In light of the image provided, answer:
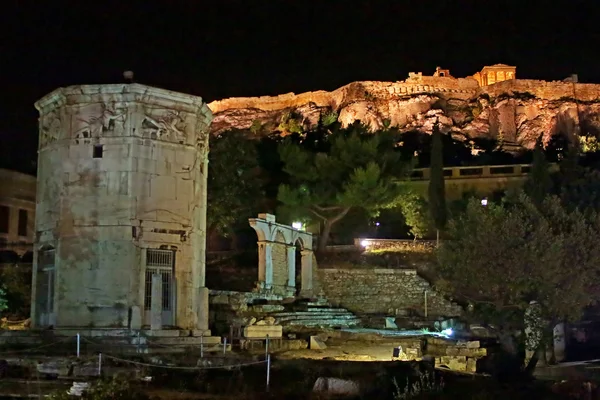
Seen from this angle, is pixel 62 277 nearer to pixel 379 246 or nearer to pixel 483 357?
pixel 483 357

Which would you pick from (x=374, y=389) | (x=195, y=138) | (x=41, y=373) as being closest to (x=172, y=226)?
(x=195, y=138)

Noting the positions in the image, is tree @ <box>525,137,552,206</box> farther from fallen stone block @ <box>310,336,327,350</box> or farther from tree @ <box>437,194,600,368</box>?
fallen stone block @ <box>310,336,327,350</box>

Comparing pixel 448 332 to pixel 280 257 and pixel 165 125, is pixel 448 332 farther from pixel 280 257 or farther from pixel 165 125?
pixel 165 125

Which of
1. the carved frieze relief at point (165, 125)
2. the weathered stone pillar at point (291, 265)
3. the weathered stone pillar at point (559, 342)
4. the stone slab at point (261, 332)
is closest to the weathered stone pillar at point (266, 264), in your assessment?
the weathered stone pillar at point (291, 265)

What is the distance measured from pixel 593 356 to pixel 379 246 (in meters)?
20.5

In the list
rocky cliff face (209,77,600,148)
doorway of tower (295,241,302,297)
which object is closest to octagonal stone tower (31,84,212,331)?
doorway of tower (295,241,302,297)

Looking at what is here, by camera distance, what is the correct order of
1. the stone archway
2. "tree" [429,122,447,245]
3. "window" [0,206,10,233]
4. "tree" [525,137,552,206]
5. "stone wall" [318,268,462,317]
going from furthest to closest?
"tree" [429,122,447,245] < "tree" [525,137,552,206] < "window" [0,206,10,233] < "stone wall" [318,268,462,317] < the stone archway

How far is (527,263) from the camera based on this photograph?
18547mm

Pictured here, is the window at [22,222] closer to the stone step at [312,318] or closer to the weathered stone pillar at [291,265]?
the weathered stone pillar at [291,265]

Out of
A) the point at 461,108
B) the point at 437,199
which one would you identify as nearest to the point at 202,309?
the point at 437,199

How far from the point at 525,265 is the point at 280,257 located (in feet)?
46.4

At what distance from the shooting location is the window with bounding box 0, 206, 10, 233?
40.3 metres

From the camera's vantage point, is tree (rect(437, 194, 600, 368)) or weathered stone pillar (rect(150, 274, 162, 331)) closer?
weathered stone pillar (rect(150, 274, 162, 331))

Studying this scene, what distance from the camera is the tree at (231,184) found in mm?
35750
